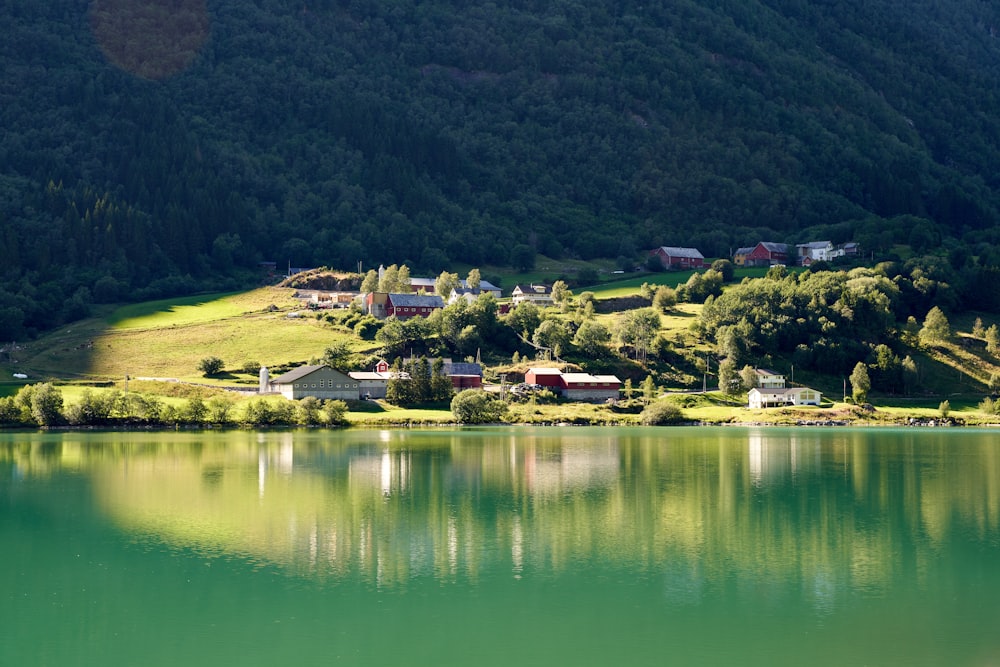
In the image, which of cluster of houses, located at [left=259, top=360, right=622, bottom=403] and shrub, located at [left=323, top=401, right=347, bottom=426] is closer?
shrub, located at [left=323, top=401, right=347, bottom=426]

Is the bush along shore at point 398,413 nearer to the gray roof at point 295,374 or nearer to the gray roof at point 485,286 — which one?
the gray roof at point 295,374

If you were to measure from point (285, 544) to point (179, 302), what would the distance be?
118 meters

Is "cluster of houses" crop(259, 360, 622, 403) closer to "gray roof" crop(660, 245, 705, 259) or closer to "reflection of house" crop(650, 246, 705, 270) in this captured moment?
"reflection of house" crop(650, 246, 705, 270)

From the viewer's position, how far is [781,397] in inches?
4262

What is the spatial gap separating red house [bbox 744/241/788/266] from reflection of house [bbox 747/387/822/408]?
239 ft

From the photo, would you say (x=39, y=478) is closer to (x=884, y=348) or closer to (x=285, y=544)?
(x=285, y=544)

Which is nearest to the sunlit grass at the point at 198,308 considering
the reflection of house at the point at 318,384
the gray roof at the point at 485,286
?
the gray roof at the point at 485,286

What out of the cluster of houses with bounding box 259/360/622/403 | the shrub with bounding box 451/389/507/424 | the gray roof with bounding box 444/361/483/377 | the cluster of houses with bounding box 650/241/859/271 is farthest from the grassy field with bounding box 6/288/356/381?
the cluster of houses with bounding box 650/241/859/271

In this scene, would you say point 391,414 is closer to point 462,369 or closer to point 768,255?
point 462,369

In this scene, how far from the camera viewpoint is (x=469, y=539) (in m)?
43.9

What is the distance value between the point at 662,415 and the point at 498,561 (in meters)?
63.6

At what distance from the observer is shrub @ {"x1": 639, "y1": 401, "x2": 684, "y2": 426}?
10188 cm

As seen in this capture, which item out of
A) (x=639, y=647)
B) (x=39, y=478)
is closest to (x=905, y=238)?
(x=39, y=478)

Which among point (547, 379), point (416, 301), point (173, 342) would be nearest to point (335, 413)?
point (547, 379)
